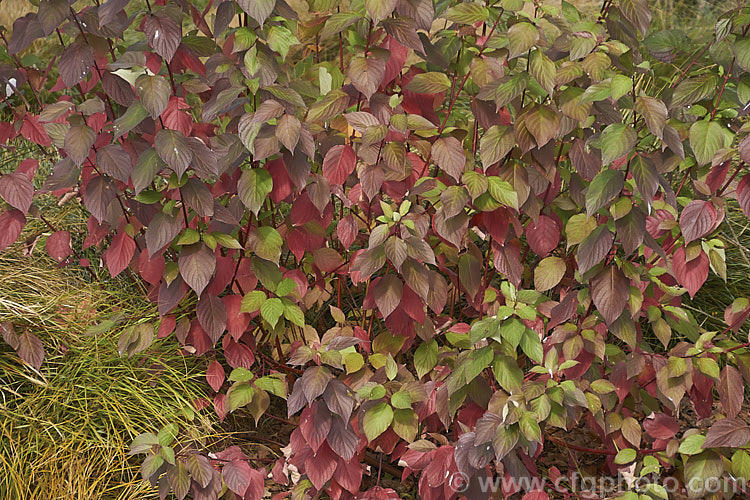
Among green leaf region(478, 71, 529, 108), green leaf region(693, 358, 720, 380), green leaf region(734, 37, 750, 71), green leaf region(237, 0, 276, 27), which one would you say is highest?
green leaf region(237, 0, 276, 27)

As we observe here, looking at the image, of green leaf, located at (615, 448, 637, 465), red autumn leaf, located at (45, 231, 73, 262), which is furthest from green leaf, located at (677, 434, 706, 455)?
red autumn leaf, located at (45, 231, 73, 262)

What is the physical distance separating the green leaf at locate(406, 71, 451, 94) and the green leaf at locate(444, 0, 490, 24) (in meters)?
0.18

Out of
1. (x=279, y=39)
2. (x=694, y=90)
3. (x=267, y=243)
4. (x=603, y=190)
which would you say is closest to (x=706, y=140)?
(x=694, y=90)

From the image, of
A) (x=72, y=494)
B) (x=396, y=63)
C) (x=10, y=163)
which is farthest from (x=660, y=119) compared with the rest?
(x=10, y=163)

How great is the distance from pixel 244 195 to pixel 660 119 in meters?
1.07

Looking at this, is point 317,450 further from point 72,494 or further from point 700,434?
point 700,434

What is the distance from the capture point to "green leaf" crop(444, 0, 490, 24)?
186cm

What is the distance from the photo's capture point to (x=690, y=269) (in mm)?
1918

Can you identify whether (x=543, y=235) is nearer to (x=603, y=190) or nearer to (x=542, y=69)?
(x=603, y=190)

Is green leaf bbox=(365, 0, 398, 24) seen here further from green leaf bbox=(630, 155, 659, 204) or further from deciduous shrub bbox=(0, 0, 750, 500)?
green leaf bbox=(630, 155, 659, 204)

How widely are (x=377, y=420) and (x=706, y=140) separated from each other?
3.70 feet

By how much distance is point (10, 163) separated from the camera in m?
3.64

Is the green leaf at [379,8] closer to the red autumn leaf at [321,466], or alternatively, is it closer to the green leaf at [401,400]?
the green leaf at [401,400]
